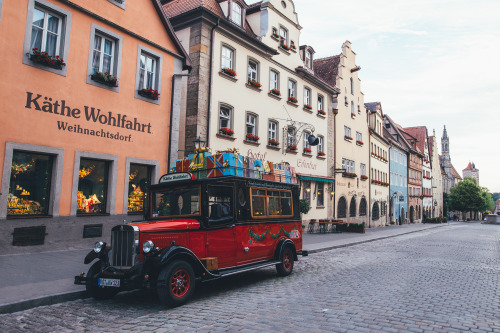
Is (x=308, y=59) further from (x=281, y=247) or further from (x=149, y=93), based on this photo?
(x=281, y=247)

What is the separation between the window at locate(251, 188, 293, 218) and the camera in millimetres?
8805

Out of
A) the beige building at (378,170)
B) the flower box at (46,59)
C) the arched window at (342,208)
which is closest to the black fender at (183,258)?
the flower box at (46,59)

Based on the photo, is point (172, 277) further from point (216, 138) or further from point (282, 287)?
point (216, 138)

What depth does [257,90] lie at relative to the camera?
2052cm

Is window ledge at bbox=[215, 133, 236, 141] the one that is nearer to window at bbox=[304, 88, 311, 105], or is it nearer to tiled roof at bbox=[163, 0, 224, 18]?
tiled roof at bbox=[163, 0, 224, 18]

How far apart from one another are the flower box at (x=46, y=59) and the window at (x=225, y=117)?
26.3 feet

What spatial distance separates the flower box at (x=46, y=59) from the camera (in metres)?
10.7

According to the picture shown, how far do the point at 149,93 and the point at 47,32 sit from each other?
3.86 meters

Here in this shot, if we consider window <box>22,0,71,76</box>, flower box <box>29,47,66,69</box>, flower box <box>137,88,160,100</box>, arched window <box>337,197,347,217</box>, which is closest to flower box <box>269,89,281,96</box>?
flower box <box>137,88,160,100</box>

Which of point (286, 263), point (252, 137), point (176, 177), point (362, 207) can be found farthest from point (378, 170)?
point (176, 177)

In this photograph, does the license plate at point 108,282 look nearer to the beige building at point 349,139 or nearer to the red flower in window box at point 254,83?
the red flower in window box at point 254,83

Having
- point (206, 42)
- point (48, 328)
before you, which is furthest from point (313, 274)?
point (206, 42)

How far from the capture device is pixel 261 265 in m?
8.77

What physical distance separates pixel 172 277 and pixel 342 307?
2913mm
